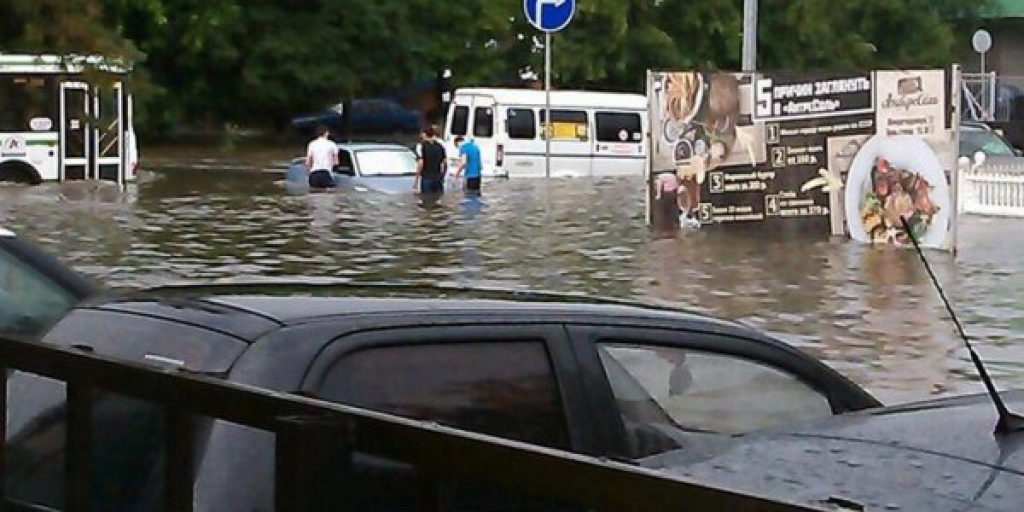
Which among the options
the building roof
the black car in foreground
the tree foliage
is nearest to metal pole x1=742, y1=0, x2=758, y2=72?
the tree foliage

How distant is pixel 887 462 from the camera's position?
3789mm

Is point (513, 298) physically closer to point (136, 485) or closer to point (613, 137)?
point (136, 485)

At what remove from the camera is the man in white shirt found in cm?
3008

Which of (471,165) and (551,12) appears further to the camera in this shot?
(471,165)

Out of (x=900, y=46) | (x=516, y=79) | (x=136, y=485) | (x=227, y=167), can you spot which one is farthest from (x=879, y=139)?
(x=900, y=46)

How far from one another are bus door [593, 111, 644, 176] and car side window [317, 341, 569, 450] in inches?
1297

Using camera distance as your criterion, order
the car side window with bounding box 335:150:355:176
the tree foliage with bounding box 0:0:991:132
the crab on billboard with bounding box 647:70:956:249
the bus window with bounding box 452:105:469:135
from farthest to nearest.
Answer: the tree foliage with bounding box 0:0:991:132 < the bus window with bounding box 452:105:469:135 < the car side window with bounding box 335:150:355:176 < the crab on billboard with bounding box 647:70:956:249

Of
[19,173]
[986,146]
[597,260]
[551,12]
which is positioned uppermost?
[551,12]

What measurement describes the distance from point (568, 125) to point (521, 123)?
1040mm

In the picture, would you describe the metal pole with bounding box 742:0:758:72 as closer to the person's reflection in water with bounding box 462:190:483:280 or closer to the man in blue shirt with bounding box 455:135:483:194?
the person's reflection in water with bounding box 462:190:483:280

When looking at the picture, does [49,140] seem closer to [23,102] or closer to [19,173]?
[19,173]

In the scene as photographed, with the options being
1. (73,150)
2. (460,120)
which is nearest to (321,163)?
(73,150)

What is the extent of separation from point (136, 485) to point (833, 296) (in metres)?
13.1

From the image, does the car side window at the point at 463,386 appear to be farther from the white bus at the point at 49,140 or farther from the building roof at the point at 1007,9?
the building roof at the point at 1007,9
